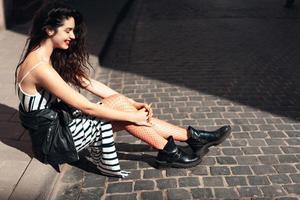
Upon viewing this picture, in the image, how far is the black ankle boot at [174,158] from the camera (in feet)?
12.1

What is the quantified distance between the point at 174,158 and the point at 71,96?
1067mm

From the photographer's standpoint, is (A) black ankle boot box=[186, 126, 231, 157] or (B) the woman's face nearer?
(B) the woman's face

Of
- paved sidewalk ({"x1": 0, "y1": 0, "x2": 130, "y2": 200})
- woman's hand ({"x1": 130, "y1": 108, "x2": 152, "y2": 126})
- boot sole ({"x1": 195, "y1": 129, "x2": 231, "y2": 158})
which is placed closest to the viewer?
→ paved sidewalk ({"x1": 0, "y1": 0, "x2": 130, "y2": 200})

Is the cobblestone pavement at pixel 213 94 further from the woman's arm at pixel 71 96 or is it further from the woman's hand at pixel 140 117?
the woman's arm at pixel 71 96

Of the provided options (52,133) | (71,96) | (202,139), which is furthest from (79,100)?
(202,139)

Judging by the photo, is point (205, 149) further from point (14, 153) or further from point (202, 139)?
point (14, 153)

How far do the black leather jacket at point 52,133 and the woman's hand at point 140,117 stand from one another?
52cm

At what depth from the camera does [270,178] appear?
3709 millimetres

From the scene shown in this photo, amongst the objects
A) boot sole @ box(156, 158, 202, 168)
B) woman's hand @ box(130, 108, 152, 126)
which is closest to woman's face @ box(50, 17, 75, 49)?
woman's hand @ box(130, 108, 152, 126)

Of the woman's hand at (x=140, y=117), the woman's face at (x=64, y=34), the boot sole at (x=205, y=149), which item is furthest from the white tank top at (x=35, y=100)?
the boot sole at (x=205, y=149)

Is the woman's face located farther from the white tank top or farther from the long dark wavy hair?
the white tank top

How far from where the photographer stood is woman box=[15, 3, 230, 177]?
3.21m

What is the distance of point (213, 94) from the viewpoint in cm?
572

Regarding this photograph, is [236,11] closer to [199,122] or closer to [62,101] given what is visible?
[199,122]
